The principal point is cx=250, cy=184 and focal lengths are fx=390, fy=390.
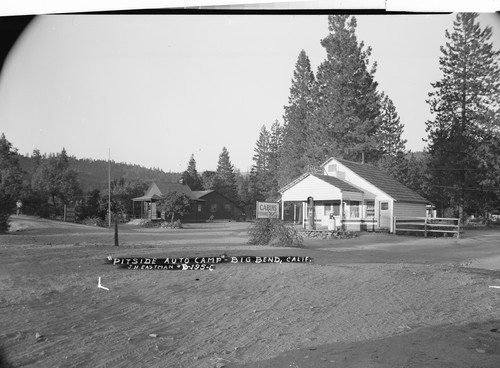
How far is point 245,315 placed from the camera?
4.33m

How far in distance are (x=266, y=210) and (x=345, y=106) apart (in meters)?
7.30

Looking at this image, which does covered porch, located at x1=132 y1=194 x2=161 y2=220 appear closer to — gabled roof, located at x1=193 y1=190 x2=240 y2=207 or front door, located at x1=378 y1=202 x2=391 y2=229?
gabled roof, located at x1=193 y1=190 x2=240 y2=207

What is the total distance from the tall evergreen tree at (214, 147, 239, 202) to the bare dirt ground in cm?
172

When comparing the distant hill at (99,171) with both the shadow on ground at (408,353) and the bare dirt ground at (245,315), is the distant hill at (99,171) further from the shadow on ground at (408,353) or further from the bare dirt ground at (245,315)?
the shadow on ground at (408,353)

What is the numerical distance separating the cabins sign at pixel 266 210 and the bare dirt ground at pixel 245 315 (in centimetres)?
293

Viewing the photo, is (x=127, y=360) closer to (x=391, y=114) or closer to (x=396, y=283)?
(x=396, y=283)

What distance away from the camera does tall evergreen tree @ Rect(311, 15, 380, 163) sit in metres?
11.9

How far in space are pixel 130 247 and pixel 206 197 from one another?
2.53m

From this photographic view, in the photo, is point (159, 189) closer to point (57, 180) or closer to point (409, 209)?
point (57, 180)

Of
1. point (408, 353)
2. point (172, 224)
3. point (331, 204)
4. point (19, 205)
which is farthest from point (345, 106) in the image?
point (408, 353)

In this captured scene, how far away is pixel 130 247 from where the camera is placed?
8633 mm

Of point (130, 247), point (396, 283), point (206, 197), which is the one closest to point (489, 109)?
point (396, 283)

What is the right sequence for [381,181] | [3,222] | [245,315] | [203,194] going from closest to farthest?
[245,315], [203,194], [3,222], [381,181]

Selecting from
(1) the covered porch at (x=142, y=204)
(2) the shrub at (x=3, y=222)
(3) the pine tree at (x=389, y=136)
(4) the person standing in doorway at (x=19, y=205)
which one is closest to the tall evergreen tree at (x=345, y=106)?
(3) the pine tree at (x=389, y=136)
